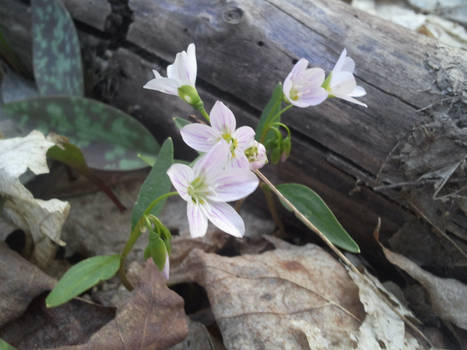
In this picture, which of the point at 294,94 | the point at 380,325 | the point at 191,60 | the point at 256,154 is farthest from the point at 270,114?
the point at 380,325

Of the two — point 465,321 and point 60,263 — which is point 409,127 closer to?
point 465,321

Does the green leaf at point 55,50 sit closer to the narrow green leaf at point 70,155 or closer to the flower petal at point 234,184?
the narrow green leaf at point 70,155

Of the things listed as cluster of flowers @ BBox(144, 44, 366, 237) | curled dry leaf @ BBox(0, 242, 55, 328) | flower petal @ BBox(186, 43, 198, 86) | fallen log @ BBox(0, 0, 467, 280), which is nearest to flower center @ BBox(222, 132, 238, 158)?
cluster of flowers @ BBox(144, 44, 366, 237)

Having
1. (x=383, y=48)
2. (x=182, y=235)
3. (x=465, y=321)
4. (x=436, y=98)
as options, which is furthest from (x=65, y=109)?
(x=465, y=321)

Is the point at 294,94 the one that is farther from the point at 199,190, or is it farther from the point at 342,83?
the point at 199,190

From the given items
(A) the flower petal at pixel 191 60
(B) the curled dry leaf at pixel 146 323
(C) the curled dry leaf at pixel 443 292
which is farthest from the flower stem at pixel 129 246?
(C) the curled dry leaf at pixel 443 292
